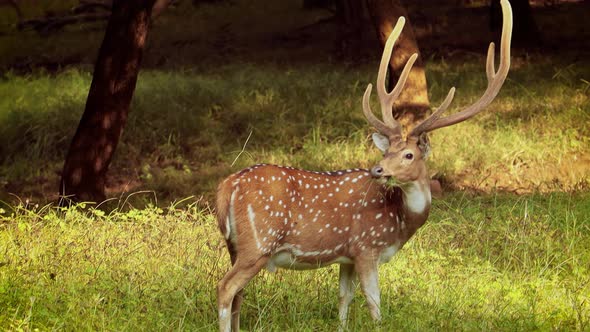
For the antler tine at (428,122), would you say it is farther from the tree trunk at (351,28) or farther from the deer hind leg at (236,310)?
the tree trunk at (351,28)

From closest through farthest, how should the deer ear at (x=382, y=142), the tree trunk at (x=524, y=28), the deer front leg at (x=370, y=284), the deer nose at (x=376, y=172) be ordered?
the deer nose at (x=376, y=172) → the deer front leg at (x=370, y=284) → the deer ear at (x=382, y=142) → the tree trunk at (x=524, y=28)

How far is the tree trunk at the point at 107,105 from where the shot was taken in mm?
10406

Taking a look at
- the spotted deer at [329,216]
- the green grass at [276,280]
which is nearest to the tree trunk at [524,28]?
the green grass at [276,280]

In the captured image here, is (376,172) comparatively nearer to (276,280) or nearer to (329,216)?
(329,216)

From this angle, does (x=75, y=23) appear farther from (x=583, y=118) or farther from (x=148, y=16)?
(x=583, y=118)

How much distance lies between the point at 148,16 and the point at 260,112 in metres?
2.77

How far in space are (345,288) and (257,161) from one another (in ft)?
18.0

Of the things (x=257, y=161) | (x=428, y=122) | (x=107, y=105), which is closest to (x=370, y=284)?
(x=428, y=122)

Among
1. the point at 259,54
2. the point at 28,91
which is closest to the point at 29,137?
the point at 28,91

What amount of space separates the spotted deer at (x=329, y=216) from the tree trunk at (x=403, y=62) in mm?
5307

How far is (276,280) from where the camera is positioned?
266 inches

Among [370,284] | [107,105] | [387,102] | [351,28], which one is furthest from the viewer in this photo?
[351,28]

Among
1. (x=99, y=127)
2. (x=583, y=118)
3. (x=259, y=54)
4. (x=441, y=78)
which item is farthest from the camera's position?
(x=259, y=54)

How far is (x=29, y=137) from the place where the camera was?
1302cm
